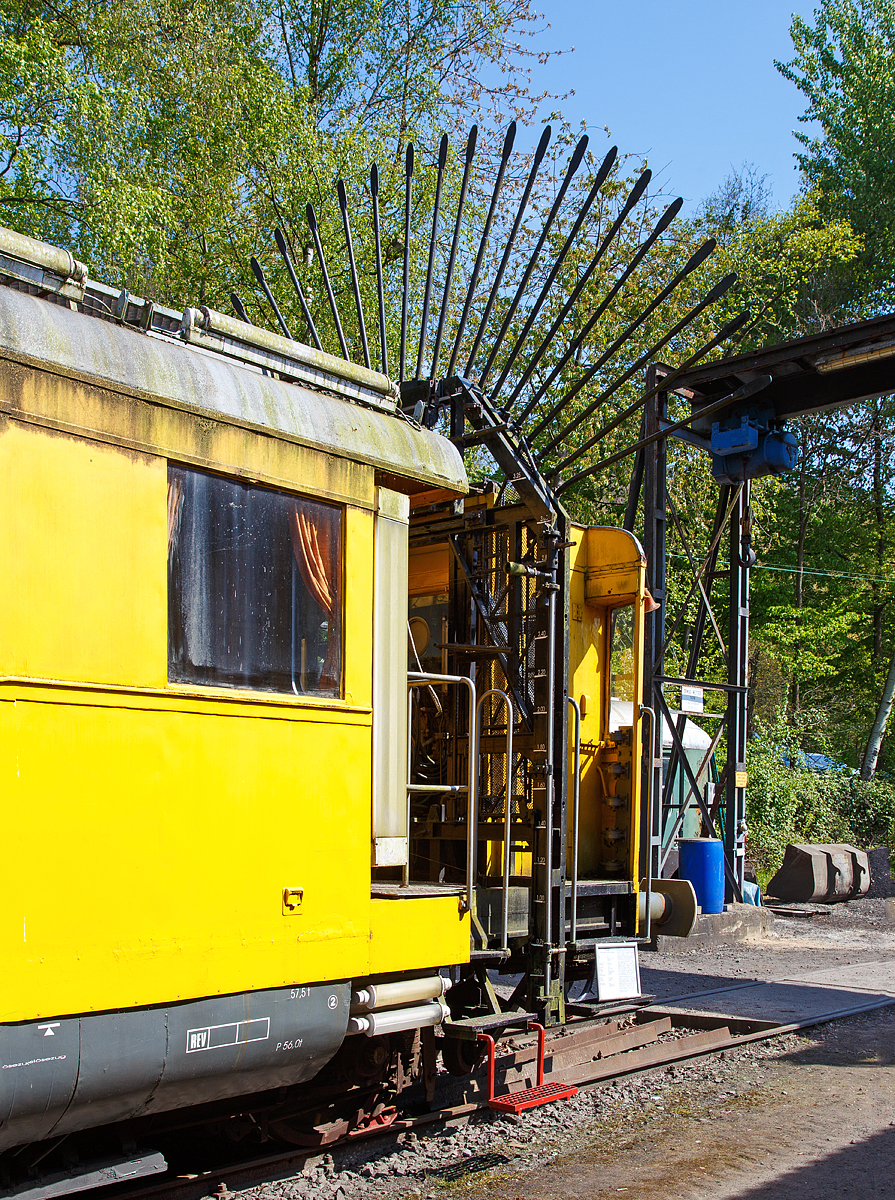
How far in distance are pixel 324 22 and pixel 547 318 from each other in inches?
265

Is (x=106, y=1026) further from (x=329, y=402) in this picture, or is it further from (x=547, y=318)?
(x=547, y=318)

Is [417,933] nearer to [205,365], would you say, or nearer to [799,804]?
[205,365]

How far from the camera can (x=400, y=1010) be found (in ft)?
16.5

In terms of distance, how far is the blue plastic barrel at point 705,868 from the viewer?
13758 millimetres

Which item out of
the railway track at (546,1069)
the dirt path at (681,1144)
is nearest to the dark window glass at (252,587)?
the railway track at (546,1069)

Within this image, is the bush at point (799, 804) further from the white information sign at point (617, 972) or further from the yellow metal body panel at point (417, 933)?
the yellow metal body panel at point (417, 933)

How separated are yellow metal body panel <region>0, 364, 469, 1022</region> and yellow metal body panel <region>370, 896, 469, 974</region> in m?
0.09

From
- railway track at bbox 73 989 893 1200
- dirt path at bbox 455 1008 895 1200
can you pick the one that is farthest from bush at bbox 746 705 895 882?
dirt path at bbox 455 1008 895 1200

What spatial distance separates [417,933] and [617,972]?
6.95 ft

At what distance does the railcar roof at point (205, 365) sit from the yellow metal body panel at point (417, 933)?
6.63 ft

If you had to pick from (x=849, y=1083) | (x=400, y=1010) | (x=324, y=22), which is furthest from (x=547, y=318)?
(x=400, y=1010)

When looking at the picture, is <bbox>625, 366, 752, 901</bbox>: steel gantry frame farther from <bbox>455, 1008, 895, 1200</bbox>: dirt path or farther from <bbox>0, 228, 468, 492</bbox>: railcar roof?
<bbox>0, 228, 468, 492</bbox>: railcar roof

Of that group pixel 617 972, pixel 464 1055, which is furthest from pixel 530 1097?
pixel 617 972

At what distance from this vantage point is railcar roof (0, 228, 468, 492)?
154 inches
